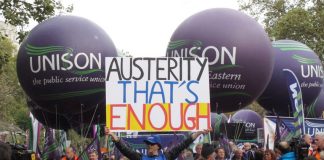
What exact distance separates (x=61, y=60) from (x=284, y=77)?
18.3 ft

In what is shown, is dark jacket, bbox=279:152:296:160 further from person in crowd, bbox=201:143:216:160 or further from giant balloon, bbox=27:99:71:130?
giant balloon, bbox=27:99:71:130

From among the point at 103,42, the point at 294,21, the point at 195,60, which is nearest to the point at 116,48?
the point at 103,42

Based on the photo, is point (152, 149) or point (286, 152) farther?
point (286, 152)

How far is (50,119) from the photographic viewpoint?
18.0 meters

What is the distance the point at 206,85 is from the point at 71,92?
594 centimetres

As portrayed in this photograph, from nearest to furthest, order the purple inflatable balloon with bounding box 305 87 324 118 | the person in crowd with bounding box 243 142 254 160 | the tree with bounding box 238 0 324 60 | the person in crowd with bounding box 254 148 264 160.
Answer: the person in crowd with bounding box 254 148 264 160, the person in crowd with bounding box 243 142 254 160, the purple inflatable balloon with bounding box 305 87 324 118, the tree with bounding box 238 0 324 60

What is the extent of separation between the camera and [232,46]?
47.2 ft

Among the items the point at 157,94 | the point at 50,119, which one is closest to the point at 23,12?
the point at 50,119

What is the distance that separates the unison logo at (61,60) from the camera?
15.1m

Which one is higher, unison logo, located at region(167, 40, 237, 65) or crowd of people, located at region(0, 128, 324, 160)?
unison logo, located at region(167, 40, 237, 65)

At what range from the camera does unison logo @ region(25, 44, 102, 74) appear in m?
15.1

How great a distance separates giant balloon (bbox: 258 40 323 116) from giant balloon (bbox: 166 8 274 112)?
8.90ft

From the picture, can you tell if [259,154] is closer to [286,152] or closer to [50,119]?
[286,152]

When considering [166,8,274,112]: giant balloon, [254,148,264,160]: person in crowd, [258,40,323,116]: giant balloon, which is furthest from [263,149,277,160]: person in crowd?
[258,40,323,116]: giant balloon
